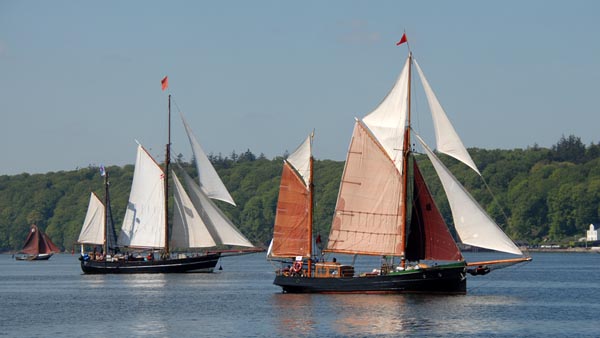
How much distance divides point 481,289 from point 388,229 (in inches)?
513

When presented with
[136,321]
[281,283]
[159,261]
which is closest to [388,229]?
[281,283]

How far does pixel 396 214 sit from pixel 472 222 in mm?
5237

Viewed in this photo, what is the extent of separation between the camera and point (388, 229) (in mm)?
79562

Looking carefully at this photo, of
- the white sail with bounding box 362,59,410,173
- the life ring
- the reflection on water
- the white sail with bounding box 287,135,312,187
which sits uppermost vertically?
the white sail with bounding box 362,59,410,173

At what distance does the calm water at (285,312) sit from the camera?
6384cm

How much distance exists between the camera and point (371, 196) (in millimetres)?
79625

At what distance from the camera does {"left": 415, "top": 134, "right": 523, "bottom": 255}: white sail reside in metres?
75.7

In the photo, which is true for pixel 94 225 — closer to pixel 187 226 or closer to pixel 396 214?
pixel 187 226

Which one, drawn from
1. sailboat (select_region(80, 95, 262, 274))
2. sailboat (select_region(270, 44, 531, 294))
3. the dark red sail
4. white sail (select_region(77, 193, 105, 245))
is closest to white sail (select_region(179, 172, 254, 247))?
sailboat (select_region(80, 95, 262, 274))

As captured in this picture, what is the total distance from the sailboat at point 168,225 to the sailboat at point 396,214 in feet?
95.9

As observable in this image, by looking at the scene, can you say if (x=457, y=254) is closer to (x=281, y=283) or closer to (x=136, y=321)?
(x=281, y=283)

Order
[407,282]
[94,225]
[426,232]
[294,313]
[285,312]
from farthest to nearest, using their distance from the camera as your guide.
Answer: [94,225], [426,232], [407,282], [285,312], [294,313]

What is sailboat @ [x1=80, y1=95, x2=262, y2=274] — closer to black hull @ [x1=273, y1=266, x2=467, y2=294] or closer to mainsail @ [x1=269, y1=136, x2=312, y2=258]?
mainsail @ [x1=269, y1=136, x2=312, y2=258]

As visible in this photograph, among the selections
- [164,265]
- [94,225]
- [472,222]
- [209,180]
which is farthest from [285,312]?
[94,225]
